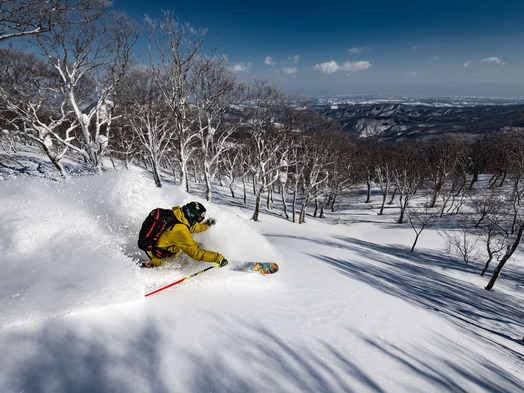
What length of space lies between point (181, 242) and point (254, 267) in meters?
1.62

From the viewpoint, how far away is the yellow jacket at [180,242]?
421 cm

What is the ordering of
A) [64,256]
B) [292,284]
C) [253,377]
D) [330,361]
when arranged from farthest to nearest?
[292,284] → [64,256] → [330,361] → [253,377]

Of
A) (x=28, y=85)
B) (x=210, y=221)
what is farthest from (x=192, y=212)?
(x=28, y=85)

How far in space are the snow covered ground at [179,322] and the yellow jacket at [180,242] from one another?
16.7 inches

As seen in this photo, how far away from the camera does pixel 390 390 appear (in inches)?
113

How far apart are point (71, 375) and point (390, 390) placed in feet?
10.6

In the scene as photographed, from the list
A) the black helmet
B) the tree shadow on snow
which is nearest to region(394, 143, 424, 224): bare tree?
the tree shadow on snow

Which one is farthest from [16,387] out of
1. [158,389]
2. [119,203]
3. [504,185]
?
[504,185]

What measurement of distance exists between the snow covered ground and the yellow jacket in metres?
0.43

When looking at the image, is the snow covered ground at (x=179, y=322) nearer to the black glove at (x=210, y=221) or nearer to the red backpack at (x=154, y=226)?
the black glove at (x=210, y=221)

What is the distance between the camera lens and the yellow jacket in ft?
13.8

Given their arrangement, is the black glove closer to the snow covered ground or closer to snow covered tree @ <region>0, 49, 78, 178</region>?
the snow covered ground

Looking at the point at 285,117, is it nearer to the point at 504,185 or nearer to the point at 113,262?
the point at 113,262

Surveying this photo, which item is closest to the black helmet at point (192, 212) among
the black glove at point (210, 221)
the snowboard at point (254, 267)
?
the black glove at point (210, 221)
